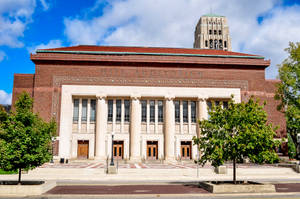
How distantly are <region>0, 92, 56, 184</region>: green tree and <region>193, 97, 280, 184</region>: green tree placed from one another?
392 inches

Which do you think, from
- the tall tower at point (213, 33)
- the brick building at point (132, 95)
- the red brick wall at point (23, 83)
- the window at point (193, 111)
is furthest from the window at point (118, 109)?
the tall tower at point (213, 33)

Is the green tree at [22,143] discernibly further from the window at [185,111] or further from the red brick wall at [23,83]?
the window at [185,111]

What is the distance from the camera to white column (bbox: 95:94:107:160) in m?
38.1

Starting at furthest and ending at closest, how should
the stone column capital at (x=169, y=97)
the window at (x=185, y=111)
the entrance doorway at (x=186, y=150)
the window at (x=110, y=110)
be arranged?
the window at (x=185, y=111) < the entrance doorway at (x=186, y=150) < the window at (x=110, y=110) < the stone column capital at (x=169, y=97)

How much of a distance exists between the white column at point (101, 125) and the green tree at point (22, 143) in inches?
868

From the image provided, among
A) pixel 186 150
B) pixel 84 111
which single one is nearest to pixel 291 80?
pixel 186 150

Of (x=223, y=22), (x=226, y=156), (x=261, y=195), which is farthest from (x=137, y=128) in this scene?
(x=223, y=22)

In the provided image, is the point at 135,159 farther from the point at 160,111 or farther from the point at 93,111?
the point at 93,111

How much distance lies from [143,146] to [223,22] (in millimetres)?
64120

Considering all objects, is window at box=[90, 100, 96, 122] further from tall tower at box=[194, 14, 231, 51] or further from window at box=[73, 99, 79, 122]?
tall tower at box=[194, 14, 231, 51]

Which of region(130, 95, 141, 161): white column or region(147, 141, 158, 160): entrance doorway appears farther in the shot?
region(147, 141, 158, 160): entrance doorway

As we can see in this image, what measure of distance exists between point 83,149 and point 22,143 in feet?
81.3

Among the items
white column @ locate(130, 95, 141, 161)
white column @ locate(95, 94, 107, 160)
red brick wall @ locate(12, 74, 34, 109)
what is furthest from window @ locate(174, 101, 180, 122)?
red brick wall @ locate(12, 74, 34, 109)

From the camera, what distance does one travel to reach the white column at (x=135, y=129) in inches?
1512
